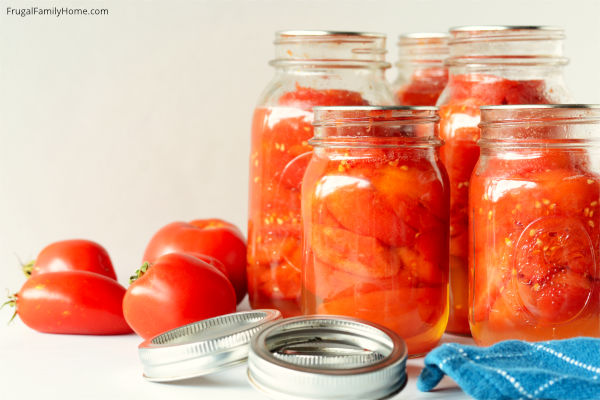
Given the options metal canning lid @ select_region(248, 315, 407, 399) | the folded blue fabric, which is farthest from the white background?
the folded blue fabric

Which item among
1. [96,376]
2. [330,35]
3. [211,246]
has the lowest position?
[96,376]

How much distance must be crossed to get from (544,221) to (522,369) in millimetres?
200

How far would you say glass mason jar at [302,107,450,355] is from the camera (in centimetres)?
98

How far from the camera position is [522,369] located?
842 mm

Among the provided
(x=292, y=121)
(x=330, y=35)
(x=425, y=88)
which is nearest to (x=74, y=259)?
(x=292, y=121)

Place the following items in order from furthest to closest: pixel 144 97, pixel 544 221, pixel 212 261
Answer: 1. pixel 144 97
2. pixel 212 261
3. pixel 544 221

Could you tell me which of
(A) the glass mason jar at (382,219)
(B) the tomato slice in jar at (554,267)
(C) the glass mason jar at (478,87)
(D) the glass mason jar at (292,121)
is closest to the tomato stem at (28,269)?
(D) the glass mason jar at (292,121)

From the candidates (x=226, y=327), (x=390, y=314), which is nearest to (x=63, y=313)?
(x=226, y=327)

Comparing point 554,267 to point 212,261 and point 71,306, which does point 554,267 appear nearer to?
point 212,261

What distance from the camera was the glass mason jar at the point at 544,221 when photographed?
0.96 metres

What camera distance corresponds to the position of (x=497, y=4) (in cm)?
175

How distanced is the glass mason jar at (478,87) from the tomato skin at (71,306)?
1.65ft

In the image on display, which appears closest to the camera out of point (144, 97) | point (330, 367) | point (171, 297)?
point (330, 367)

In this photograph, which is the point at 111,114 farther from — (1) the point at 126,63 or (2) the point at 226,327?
(2) the point at 226,327
